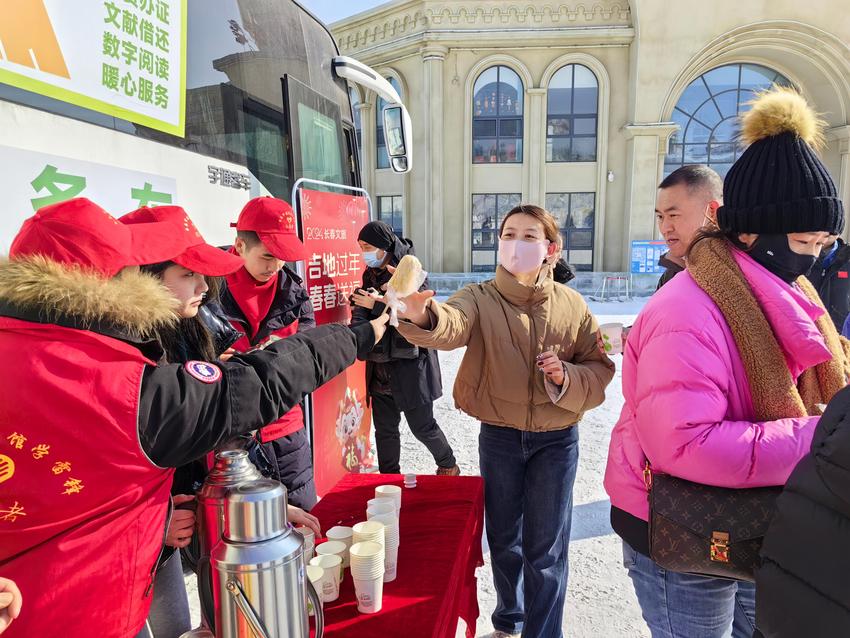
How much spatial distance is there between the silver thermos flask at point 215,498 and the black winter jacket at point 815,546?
3.53 feet

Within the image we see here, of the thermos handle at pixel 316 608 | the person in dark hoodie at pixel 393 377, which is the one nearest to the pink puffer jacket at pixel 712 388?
the thermos handle at pixel 316 608

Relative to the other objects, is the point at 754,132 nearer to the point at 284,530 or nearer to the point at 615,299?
the point at 284,530

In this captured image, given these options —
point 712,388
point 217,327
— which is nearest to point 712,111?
point 712,388

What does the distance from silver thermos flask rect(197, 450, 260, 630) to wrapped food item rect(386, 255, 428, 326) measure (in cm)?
79

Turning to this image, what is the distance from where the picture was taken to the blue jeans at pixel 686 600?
139 centimetres

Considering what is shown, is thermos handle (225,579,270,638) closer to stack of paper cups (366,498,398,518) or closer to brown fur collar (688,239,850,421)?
stack of paper cups (366,498,398,518)

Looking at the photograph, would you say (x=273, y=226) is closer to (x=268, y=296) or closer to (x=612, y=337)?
(x=268, y=296)

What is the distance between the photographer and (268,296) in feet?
7.73

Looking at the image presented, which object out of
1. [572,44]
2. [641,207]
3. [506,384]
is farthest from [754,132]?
[572,44]

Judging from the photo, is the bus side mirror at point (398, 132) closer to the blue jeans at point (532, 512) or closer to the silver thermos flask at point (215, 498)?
the blue jeans at point (532, 512)

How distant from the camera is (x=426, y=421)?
146 inches

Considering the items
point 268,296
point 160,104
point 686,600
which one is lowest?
point 686,600

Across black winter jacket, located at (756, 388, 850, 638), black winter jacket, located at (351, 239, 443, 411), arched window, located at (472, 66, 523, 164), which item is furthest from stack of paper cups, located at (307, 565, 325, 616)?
arched window, located at (472, 66, 523, 164)

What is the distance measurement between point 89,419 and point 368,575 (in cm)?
76
